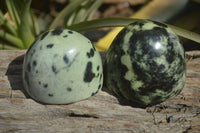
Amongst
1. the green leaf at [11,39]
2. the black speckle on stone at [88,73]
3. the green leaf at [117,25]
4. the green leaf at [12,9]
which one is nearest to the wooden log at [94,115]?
the black speckle on stone at [88,73]

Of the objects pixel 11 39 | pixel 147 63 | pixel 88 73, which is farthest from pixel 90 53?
pixel 11 39

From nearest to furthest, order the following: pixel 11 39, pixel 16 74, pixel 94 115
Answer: pixel 94 115 < pixel 16 74 < pixel 11 39

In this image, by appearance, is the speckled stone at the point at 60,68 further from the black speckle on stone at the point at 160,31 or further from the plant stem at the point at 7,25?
the plant stem at the point at 7,25

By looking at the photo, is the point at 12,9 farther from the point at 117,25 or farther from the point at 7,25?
the point at 117,25

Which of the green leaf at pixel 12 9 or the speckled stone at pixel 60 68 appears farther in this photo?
the green leaf at pixel 12 9

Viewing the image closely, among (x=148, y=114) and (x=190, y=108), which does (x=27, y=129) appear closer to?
(x=148, y=114)

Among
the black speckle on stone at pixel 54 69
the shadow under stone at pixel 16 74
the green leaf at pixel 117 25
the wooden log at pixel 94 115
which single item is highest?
the green leaf at pixel 117 25

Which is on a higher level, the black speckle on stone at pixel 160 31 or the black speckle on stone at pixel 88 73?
the black speckle on stone at pixel 160 31

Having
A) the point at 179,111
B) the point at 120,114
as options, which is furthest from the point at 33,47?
the point at 179,111
